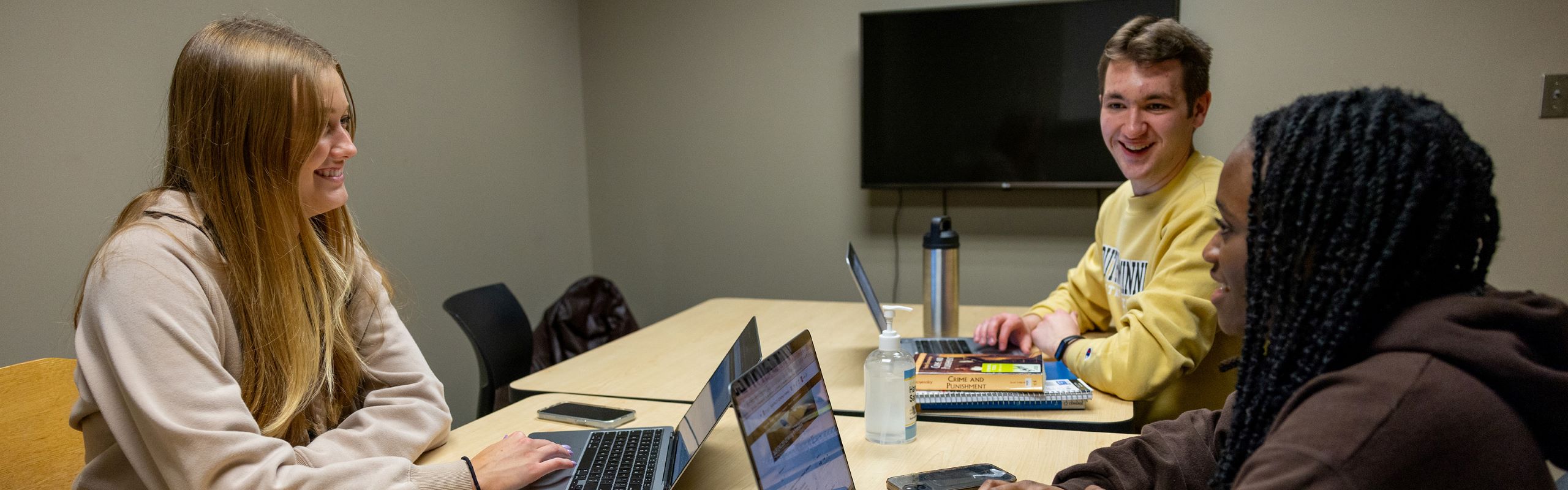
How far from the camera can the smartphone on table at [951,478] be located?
3.96ft

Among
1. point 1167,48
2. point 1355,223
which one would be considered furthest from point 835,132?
point 1355,223

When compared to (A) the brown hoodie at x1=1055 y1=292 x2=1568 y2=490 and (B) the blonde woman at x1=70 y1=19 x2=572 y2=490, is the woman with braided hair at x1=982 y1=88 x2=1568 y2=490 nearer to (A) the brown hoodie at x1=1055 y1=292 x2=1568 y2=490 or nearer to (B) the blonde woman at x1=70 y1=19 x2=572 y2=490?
(A) the brown hoodie at x1=1055 y1=292 x2=1568 y2=490

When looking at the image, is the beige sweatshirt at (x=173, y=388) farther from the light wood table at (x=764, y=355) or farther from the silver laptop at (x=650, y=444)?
the light wood table at (x=764, y=355)

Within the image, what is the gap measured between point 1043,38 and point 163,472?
3.08 metres

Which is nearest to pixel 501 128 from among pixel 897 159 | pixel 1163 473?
pixel 897 159

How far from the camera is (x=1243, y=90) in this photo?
11.3 ft

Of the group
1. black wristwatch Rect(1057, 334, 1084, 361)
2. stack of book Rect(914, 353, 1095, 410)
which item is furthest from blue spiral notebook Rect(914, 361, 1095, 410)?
black wristwatch Rect(1057, 334, 1084, 361)

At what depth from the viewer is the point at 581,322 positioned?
3326mm

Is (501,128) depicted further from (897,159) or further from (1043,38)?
(1043,38)

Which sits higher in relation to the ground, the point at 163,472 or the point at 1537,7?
the point at 1537,7

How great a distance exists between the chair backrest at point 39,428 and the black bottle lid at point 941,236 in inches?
63.2

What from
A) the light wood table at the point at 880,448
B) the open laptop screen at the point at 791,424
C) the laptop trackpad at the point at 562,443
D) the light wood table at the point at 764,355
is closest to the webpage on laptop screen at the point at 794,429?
the open laptop screen at the point at 791,424

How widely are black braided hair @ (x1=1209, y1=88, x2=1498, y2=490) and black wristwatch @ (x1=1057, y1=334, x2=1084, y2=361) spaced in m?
0.91

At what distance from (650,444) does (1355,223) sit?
0.96m
